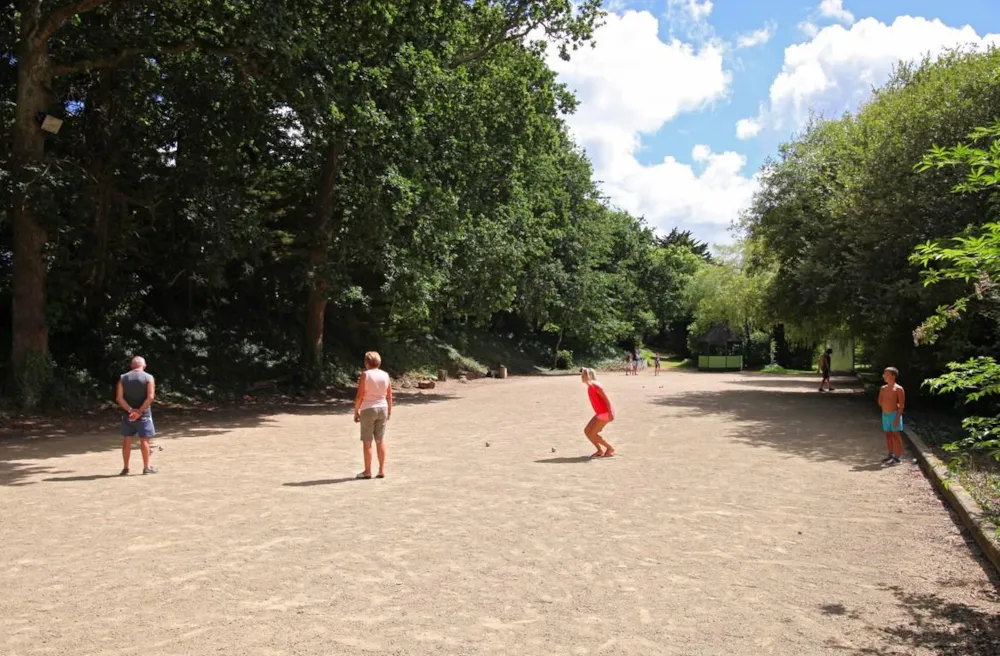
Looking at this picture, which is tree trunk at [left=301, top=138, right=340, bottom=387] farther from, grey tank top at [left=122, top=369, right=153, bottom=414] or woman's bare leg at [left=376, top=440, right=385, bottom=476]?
woman's bare leg at [left=376, top=440, right=385, bottom=476]

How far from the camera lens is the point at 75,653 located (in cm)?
423

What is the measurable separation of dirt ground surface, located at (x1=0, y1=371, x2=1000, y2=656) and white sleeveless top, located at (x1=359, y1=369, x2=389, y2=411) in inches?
40.4

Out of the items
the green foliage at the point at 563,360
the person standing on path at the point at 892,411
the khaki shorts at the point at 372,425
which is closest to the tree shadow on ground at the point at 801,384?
the green foliage at the point at 563,360

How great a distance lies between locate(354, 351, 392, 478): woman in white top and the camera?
9.84 meters

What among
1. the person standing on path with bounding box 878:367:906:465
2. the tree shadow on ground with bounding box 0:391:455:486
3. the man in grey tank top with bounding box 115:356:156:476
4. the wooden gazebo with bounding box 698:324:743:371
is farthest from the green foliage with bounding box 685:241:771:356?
the man in grey tank top with bounding box 115:356:156:476

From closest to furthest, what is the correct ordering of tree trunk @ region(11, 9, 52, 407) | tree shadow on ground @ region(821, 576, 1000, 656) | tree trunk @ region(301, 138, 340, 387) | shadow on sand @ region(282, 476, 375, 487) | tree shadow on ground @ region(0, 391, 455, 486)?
1. tree shadow on ground @ region(821, 576, 1000, 656)
2. shadow on sand @ region(282, 476, 375, 487)
3. tree shadow on ground @ region(0, 391, 455, 486)
4. tree trunk @ region(11, 9, 52, 407)
5. tree trunk @ region(301, 138, 340, 387)

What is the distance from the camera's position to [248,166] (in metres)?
20.8

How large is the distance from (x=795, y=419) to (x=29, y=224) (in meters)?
18.3

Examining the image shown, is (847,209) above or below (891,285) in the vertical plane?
above

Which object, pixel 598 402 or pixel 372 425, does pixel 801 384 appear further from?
pixel 372 425

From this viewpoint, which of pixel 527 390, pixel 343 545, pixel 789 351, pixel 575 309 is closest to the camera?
pixel 343 545

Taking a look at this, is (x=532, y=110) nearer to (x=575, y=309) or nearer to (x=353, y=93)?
(x=353, y=93)

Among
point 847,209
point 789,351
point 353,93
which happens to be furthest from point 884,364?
point 789,351

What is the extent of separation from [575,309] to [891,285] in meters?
26.6
